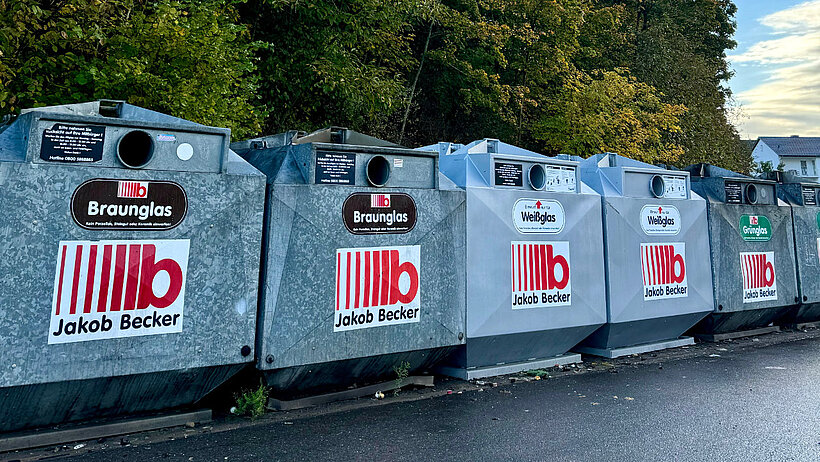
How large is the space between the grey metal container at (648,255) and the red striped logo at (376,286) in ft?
7.38

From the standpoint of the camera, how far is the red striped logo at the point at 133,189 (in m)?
3.07

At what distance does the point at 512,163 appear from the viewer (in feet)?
16.0

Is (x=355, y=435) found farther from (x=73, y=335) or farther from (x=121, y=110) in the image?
(x=121, y=110)

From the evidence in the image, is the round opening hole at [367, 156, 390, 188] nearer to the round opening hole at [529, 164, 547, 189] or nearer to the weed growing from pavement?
the weed growing from pavement

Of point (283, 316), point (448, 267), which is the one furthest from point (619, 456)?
point (283, 316)

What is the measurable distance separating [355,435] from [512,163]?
264cm

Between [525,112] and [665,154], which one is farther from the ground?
[525,112]

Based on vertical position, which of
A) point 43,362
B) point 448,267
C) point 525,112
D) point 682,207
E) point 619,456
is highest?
point 525,112

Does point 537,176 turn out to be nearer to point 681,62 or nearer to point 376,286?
point 376,286

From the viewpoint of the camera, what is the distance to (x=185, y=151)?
3.32 m

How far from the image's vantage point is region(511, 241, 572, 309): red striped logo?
475 centimetres

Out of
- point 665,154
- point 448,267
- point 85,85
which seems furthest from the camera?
point 665,154

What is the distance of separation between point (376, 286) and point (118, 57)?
15.3ft

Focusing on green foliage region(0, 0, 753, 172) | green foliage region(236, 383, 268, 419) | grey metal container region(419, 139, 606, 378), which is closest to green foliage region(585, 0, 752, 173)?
green foliage region(0, 0, 753, 172)
